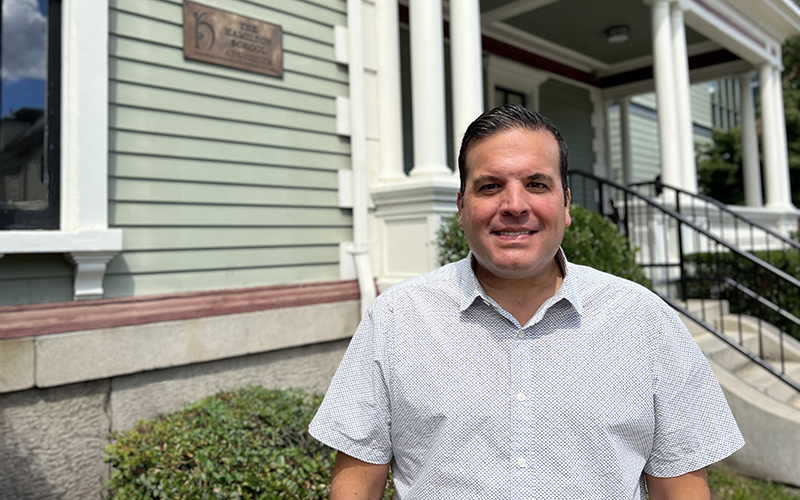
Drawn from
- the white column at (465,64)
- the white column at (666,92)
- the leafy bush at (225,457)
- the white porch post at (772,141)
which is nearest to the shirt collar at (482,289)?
the leafy bush at (225,457)

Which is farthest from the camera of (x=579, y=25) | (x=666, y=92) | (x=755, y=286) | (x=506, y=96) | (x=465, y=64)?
(x=506, y=96)

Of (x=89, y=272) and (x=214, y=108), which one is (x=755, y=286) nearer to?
(x=214, y=108)

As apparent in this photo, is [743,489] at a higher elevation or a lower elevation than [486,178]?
lower

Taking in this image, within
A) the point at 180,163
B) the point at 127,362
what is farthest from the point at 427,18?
the point at 127,362

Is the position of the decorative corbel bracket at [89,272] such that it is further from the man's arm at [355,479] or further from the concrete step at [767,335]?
the concrete step at [767,335]

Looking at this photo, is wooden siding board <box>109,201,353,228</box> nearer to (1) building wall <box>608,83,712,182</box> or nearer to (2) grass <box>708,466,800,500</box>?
(2) grass <box>708,466,800,500</box>

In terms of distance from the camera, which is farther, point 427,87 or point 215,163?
point 427,87

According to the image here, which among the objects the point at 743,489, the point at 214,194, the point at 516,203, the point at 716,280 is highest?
the point at 214,194

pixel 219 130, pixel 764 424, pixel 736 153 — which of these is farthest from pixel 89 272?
pixel 736 153

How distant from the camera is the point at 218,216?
427 centimetres

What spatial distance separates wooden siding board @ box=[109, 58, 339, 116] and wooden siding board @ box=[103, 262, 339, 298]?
127 cm

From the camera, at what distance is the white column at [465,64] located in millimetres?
5168

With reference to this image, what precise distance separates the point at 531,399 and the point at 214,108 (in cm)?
364

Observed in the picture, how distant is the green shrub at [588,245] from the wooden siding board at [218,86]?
57.0 inches
